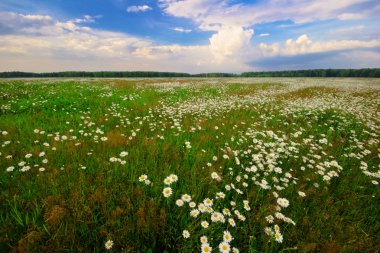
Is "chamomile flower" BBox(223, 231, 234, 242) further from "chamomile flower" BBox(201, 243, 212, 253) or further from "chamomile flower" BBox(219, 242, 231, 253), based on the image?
"chamomile flower" BBox(201, 243, 212, 253)

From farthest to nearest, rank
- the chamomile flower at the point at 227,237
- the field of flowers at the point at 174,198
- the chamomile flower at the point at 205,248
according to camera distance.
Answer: the field of flowers at the point at 174,198, the chamomile flower at the point at 227,237, the chamomile flower at the point at 205,248

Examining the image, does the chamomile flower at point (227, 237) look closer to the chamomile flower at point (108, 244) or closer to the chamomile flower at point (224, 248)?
the chamomile flower at point (224, 248)

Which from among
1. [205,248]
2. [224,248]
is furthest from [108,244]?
[224,248]

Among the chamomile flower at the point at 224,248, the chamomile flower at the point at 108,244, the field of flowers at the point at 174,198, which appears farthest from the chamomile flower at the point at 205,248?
the chamomile flower at the point at 108,244

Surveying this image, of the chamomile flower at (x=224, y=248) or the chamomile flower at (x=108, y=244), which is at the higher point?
the chamomile flower at (x=108, y=244)

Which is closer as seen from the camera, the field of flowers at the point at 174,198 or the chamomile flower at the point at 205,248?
the chamomile flower at the point at 205,248

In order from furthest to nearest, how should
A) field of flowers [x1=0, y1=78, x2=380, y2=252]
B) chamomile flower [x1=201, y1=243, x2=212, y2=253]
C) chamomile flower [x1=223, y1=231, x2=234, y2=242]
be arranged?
field of flowers [x1=0, y1=78, x2=380, y2=252] → chamomile flower [x1=223, y1=231, x2=234, y2=242] → chamomile flower [x1=201, y1=243, x2=212, y2=253]

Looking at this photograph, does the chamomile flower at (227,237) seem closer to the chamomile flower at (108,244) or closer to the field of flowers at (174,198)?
the field of flowers at (174,198)

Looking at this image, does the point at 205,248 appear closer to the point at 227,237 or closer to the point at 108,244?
the point at 227,237

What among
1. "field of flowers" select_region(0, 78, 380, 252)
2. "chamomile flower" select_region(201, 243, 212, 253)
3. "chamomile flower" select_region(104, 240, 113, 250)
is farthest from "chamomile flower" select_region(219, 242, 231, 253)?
"chamomile flower" select_region(104, 240, 113, 250)

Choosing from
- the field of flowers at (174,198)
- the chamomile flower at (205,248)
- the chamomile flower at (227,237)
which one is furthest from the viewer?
the field of flowers at (174,198)

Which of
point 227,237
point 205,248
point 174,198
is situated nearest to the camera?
point 205,248

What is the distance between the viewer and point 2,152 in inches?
174

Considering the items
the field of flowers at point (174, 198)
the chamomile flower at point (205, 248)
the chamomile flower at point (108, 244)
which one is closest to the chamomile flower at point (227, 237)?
the field of flowers at point (174, 198)
